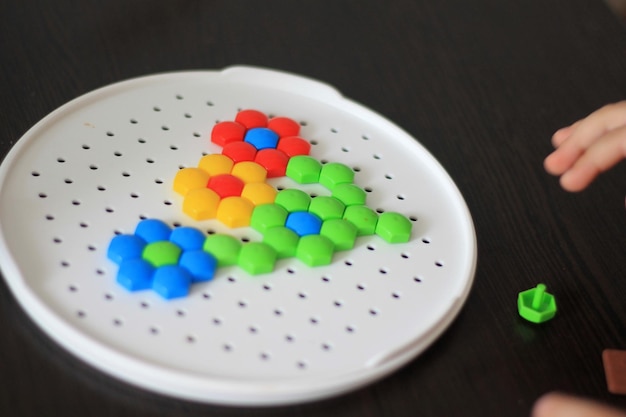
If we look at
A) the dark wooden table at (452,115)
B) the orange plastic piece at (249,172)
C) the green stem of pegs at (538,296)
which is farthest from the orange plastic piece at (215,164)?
the green stem of pegs at (538,296)

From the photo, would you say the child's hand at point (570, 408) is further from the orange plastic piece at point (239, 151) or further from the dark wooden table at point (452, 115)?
the orange plastic piece at point (239, 151)

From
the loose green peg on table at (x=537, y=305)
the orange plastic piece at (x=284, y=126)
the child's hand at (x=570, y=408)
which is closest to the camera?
the child's hand at (x=570, y=408)

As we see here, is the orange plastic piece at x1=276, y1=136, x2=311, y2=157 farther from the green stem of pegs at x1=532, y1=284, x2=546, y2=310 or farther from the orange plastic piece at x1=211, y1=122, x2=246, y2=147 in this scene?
the green stem of pegs at x1=532, y1=284, x2=546, y2=310

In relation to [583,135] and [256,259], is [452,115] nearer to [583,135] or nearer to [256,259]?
[583,135]

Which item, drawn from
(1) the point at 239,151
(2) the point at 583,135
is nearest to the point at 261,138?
(1) the point at 239,151

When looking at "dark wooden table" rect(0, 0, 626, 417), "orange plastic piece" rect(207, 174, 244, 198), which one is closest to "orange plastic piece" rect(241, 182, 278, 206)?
"orange plastic piece" rect(207, 174, 244, 198)

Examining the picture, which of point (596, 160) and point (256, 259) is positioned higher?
point (596, 160)

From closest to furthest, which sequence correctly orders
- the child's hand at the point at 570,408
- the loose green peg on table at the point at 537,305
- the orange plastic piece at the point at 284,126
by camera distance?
the child's hand at the point at 570,408, the loose green peg on table at the point at 537,305, the orange plastic piece at the point at 284,126
